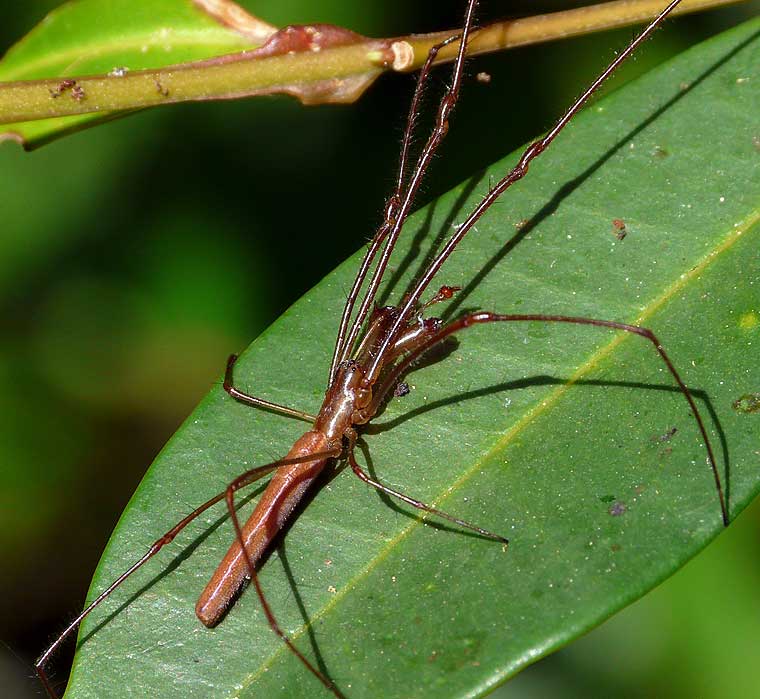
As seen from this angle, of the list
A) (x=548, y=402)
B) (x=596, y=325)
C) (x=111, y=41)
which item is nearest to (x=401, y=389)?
(x=548, y=402)

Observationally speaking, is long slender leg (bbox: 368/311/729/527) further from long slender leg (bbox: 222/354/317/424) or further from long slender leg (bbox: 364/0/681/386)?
long slender leg (bbox: 222/354/317/424)

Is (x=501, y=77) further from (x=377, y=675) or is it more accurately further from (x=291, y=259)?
(x=377, y=675)

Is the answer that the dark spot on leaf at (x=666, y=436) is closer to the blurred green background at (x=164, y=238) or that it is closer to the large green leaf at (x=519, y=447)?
the large green leaf at (x=519, y=447)

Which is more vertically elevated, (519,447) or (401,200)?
(401,200)

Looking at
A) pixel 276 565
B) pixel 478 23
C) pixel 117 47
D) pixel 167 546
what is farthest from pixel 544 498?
pixel 117 47

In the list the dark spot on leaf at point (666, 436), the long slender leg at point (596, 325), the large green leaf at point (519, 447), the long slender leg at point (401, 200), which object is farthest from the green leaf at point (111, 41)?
the dark spot on leaf at point (666, 436)

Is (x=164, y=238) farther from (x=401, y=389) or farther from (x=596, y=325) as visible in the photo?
(x=596, y=325)
